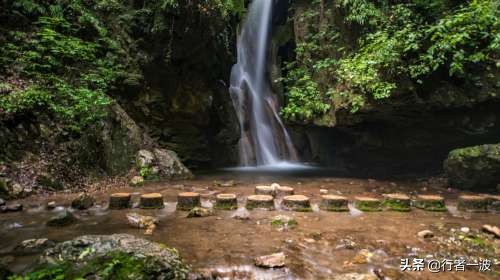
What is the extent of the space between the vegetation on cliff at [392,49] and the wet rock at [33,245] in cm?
774

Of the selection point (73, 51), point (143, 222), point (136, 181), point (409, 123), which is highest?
point (73, 51)

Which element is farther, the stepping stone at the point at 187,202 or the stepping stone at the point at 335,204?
the stepping stone at the point at 335,204

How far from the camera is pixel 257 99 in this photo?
682 inches

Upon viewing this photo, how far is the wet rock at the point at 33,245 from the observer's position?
3898mm

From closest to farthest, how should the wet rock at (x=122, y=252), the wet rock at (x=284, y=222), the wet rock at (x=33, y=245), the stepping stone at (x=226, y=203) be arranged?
1. the wet rock at (x=122, y=252)
2. the wet rock at (x=33, y=245)
3. the wet rock at (x=284, y=222)
4. the stepping stone at (x=226, y=203)

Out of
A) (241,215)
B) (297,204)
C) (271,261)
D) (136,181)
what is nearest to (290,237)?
(271,261)

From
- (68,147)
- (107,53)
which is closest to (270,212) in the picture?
(68,147)

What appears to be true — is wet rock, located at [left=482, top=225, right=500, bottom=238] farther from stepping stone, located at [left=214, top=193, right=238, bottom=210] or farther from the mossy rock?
the mossy rock

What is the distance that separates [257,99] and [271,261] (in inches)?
552

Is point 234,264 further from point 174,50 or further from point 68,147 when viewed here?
point 174,50

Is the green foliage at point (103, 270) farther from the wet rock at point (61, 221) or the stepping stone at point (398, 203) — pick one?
the stepping stone at point (398, 203)

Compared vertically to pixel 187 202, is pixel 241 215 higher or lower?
lower

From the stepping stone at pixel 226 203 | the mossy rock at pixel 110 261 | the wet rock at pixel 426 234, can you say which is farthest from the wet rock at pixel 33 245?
the wet rock at pixel 426 234

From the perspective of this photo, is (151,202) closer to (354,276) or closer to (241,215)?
(241,215)
